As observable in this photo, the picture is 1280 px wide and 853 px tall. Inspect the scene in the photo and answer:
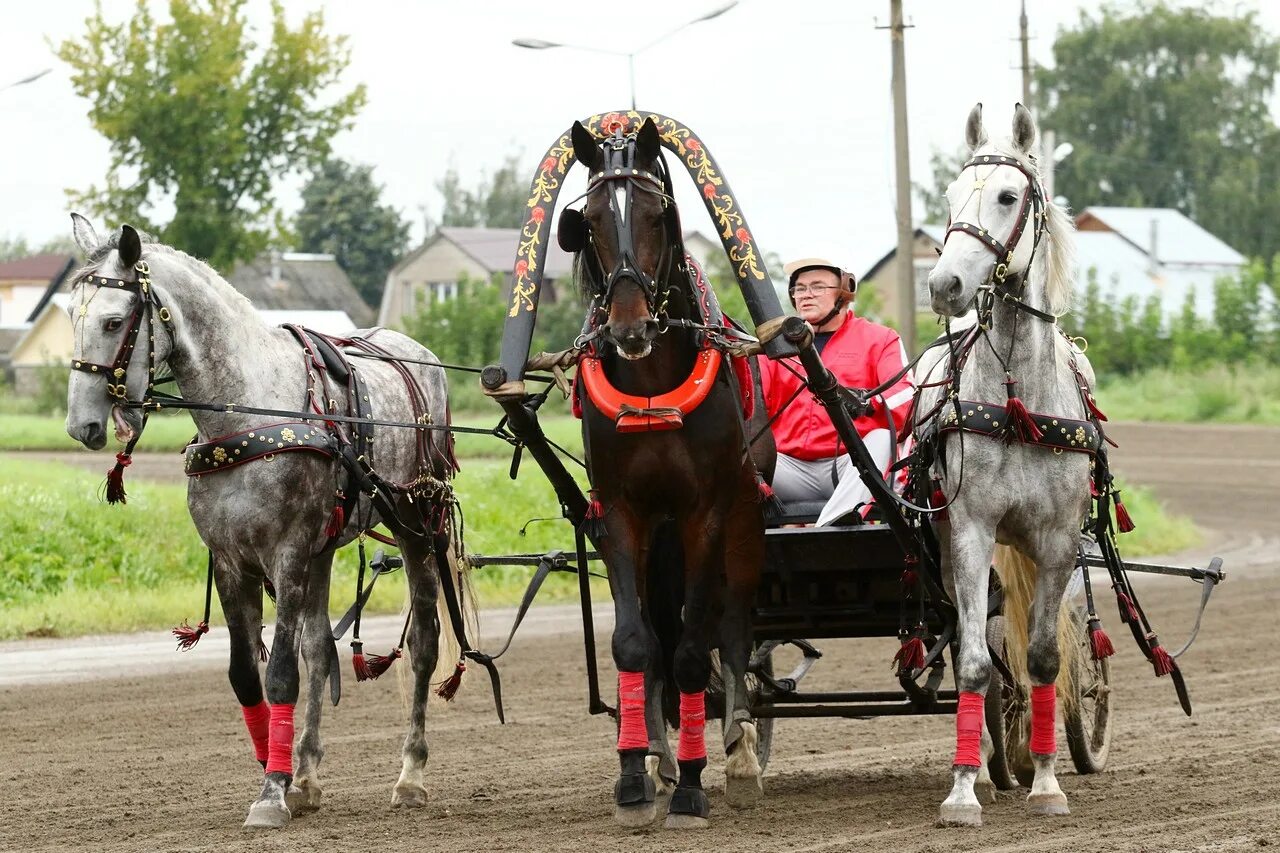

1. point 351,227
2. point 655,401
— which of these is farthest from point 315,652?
point 351,227

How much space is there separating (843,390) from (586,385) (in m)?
1.06

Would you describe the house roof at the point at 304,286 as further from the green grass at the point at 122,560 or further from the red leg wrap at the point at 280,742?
the red leg wrap at the point at 280,742

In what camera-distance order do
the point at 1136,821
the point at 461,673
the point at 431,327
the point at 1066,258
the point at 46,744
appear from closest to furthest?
the point at 1136,821 < the point at 1066,258 < the point at 461,673 < the point at 46,744 < the point at 431,327

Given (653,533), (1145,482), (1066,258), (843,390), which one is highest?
(1066,258)

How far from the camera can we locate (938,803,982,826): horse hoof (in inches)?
257

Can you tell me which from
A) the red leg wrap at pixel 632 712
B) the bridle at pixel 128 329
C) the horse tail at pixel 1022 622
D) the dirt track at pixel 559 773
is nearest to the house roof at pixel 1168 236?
the dirt track at pixel 559 773

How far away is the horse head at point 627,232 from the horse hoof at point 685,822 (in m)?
1.67

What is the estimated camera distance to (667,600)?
24.1 feet

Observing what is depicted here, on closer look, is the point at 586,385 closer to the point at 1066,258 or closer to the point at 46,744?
the point at 1066,258

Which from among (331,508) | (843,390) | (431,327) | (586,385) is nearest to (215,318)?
(331,508)

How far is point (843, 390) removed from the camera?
7.14 metres

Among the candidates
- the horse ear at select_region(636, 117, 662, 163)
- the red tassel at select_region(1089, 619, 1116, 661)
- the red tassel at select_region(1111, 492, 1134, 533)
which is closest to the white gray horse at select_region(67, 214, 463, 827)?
the horse ear at select_region(636, 117, 662, 163)

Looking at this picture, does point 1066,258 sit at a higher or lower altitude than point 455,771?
higher

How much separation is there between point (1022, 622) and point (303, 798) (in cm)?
303
